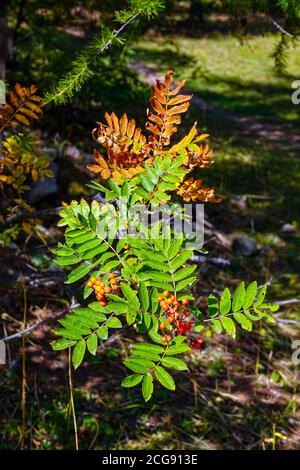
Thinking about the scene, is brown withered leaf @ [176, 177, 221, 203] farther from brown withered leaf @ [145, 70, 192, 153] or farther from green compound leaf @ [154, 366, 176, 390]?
green compound leaf @ [154, 366, 176, 390]

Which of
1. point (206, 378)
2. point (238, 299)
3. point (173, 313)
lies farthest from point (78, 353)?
point (206, 378)

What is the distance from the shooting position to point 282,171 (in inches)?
353

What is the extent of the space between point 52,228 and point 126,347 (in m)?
1.56

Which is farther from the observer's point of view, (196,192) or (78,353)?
(196,192)

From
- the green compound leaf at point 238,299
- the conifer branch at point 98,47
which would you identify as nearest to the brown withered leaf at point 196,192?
the green compound leaf at point 238,299

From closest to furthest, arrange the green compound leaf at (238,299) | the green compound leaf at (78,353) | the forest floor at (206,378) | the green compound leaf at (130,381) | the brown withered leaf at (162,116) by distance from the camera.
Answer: the green compound leaf at (130,381) → the green compound leaf at (78,353) → the green compound leaf at (238,299) → the brown withered leaf at (162,116) → the forest floor at (206,378)

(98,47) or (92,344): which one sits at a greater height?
(98,47)

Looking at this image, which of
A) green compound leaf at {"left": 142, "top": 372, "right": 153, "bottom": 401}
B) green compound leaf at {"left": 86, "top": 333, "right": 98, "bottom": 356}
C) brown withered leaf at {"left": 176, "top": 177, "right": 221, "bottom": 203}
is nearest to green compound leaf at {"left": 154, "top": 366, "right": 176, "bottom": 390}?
green compound leaf at {"left": 142, "top": 372, "right": 153, "bottom": 401}

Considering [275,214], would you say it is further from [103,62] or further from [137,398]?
[137,398]

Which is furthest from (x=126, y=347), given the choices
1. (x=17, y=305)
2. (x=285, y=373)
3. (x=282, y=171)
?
(x=282, y=171)

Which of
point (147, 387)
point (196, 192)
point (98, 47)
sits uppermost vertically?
point (98, 47)

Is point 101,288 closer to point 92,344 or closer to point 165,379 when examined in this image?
point 92,344

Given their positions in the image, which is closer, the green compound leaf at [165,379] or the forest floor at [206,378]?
the green compound leaf at [165,379]

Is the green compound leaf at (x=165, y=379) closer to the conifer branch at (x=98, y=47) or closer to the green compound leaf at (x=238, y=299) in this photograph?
the green compound leaf at (x=238, y=299)
